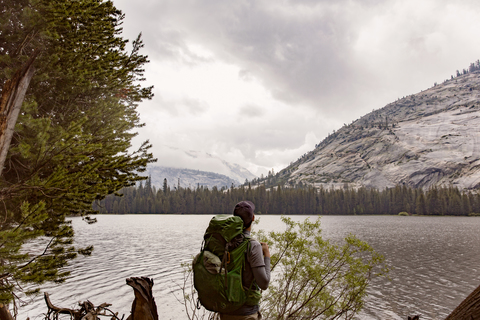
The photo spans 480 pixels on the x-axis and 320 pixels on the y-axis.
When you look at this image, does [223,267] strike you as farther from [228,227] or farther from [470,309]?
[470,309]

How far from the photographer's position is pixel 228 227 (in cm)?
384

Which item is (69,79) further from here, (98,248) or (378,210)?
(378,210)

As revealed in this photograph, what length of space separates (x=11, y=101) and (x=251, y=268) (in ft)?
20.0

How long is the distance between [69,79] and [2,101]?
2.20 meters

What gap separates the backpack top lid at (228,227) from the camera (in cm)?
382

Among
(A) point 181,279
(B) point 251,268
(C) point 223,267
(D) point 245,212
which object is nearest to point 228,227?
(D) point 245,212

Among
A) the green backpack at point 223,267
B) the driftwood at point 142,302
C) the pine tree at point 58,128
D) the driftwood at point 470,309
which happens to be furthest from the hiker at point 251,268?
the pine tree at point 58,128

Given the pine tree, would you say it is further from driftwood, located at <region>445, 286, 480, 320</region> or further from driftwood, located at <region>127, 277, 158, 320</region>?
driftwood, located at <region>445, 286, 480, 320</region>

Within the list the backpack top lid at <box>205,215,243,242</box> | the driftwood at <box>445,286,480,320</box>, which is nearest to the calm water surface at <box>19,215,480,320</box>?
the backpack top lid at <box>205,215,243,242</box>

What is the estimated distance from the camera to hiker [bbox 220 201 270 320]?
12.7 ft

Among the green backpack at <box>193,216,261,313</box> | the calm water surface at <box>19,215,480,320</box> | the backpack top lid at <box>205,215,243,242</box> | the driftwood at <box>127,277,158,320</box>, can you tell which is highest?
the backpack top lid at <box>205,215,243,242</box>

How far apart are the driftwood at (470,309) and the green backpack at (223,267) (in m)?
2.38

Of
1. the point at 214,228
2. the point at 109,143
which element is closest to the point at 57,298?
the point at 109,143

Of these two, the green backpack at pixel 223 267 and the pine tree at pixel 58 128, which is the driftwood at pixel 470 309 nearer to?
the green backpack at pixel 223 267
